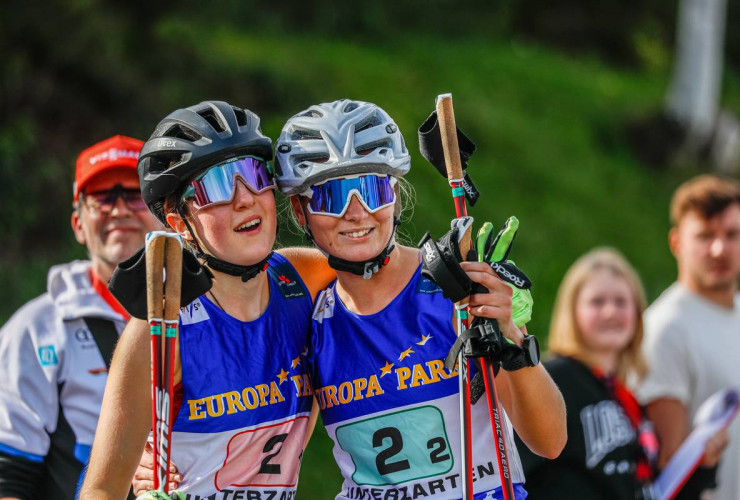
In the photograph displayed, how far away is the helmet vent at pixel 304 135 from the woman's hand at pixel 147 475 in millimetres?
1233

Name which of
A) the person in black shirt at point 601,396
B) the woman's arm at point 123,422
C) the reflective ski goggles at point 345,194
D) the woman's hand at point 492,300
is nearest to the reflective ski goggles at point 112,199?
the reflective ski goggles at point 345,194

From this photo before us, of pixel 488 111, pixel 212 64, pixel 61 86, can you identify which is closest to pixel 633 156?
pixel 488 111

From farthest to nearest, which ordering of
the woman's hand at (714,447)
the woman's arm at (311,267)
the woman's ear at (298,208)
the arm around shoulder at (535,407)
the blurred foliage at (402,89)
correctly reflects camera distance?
1. the blurred foliage at (402,89)
2. the woman's hand at (714,447)
3. the woman's arm at (311,267)
4. the woman's ear at (298,208)
5. the arm around shoulder at (535,407)

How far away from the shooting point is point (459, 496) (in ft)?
12.4

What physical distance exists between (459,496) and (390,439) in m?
0.31

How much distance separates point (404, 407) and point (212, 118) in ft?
4.22

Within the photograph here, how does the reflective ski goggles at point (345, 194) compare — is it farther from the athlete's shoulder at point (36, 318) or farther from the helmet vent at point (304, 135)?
the athlete's shoulder at point (36, 318)

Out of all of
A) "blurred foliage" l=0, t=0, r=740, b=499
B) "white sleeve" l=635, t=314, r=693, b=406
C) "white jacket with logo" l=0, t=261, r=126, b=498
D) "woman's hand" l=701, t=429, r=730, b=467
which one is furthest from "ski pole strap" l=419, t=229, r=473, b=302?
"white sleeve" l=635, t=314, r=693, b=406

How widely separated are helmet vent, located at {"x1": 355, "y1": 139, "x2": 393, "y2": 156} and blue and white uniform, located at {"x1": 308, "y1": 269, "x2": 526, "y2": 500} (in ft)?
1.78

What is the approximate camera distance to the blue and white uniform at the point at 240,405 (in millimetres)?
3777

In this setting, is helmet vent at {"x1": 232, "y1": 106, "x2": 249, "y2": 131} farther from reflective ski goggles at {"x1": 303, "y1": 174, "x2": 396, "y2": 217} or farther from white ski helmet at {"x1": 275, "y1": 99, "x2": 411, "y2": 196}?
reflective ski goggles at {"x1": 303, "y1": 174, "x2": 396, "y2": 217}

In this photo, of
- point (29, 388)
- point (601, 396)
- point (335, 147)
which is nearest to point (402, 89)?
point (601, 396)

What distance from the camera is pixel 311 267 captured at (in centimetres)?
431

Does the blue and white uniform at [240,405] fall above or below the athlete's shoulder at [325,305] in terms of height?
below
